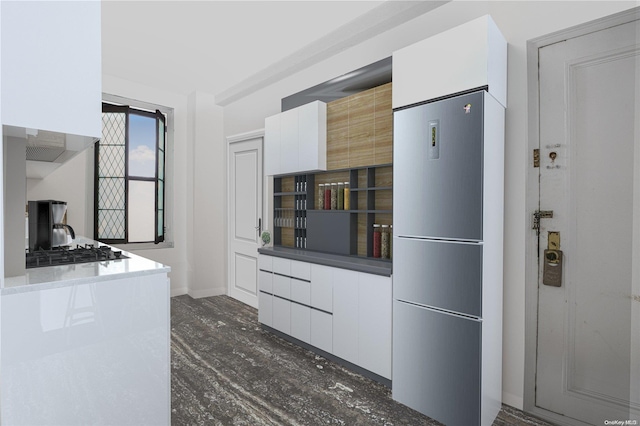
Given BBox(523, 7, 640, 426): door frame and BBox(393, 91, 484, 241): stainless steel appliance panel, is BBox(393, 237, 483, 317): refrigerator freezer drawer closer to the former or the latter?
BBox(393, 91, 484, 241): stainless steel appliance panel

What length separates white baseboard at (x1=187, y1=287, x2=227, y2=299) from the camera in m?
5.30

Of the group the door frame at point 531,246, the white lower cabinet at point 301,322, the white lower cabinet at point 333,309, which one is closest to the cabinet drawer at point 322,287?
the white lower cabinet at point 333,309

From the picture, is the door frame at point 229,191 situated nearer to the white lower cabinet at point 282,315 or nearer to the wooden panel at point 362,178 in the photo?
the white lower cabinet at point 282,315

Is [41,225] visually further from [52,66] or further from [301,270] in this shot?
[301,270]

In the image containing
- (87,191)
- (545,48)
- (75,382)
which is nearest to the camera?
(75,382)

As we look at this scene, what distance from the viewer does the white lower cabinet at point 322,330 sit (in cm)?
309

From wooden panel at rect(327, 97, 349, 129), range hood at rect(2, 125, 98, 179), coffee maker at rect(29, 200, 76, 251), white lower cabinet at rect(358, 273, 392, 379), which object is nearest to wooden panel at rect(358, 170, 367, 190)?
wooden panel at rect(327, 97, 349, 129)

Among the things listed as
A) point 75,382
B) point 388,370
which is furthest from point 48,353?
point 388,370

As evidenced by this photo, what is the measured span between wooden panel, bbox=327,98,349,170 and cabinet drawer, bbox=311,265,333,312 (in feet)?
3.30

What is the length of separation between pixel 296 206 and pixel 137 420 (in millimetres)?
2600

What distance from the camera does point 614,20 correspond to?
2004 millimetres

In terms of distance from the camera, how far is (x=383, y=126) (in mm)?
2982

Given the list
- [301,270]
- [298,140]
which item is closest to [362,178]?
[298,140]

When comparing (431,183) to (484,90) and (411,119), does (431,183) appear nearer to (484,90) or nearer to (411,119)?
Result: (411,119)
